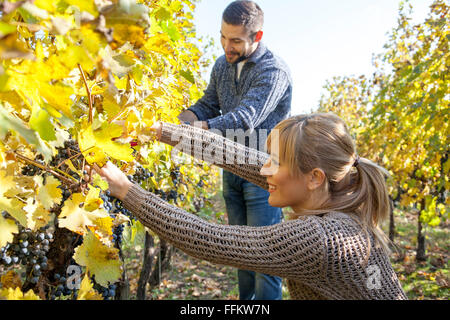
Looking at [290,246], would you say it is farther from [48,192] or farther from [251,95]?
[251,95]

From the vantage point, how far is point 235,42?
2.19 metres

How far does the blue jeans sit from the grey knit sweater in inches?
29.9

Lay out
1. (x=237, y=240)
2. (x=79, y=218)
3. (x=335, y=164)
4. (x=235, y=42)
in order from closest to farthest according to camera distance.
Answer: (x=79, y=218)
(x=237, y=240)
(x=335, y=164)
(x=235, y=42)

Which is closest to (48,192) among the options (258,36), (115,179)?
(115,179)

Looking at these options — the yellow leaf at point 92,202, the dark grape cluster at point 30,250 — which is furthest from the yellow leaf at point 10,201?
the dark grape cluster at point 30,250

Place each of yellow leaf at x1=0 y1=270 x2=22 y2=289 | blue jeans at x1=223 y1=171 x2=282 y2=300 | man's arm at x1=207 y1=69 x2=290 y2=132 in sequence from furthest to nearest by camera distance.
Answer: blue jeans at x1=223 y1=171 x2=282 y2=300 < man's arm at x1=207 y1=69 x2=290 y2=132 < yellow leaf at x1=0 y1=270 x2=22 y2=289

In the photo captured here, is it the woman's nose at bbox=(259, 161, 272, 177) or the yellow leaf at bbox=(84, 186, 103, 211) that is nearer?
the yellow leaf at bbox=(84, 186, 103, 211)

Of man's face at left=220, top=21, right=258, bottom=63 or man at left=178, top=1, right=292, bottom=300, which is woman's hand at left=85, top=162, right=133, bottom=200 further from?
man's face at left=220, top=21, right=258, bottom=63

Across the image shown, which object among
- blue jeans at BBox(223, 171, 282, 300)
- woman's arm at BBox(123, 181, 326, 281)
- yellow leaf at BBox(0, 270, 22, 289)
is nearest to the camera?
yellow leaf at BBox(0, 270, 22, 289)

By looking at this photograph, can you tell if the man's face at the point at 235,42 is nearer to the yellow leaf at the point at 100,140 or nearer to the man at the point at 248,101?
the man at the point at 248,101

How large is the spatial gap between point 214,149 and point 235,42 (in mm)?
799

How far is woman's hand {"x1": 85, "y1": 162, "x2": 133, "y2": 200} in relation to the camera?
43.9 inches

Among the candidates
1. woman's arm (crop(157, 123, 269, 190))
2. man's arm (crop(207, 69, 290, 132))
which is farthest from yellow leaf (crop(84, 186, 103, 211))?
man's arm (crop(207, 69, 290, 132))

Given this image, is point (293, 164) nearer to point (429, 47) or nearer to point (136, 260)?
point (429, 47)
